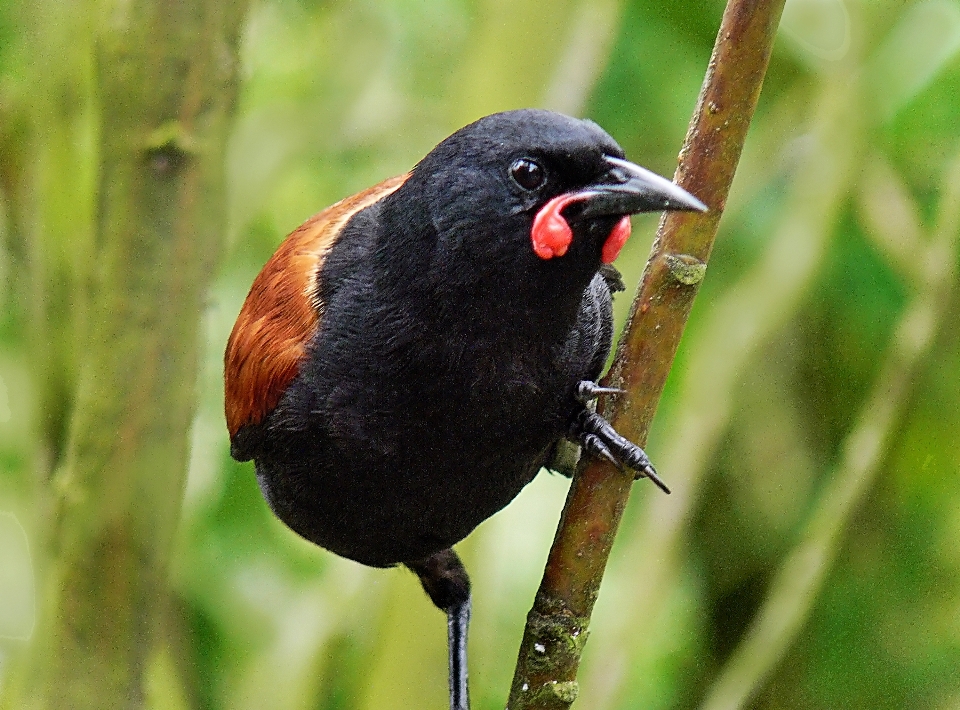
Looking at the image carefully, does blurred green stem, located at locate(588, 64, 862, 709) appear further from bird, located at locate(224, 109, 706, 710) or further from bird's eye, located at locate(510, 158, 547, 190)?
bird's eye, located at locate(510, 158, 547, 190)

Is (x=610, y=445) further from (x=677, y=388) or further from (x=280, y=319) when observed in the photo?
(x=677, y=388)

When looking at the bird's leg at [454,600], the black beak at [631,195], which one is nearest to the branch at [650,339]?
the black beak at [631,195]

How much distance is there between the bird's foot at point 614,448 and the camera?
1656 mm

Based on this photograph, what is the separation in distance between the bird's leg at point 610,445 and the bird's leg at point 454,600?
0.79 meters

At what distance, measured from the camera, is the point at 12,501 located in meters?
3.26

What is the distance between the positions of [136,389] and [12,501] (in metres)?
1.38

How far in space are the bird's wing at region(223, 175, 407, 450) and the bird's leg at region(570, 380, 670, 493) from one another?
0.46 meters

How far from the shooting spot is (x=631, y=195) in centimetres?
145

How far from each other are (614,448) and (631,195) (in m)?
0.41

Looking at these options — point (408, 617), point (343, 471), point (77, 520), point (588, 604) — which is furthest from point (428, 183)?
point (408, 617)

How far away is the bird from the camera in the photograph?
1.50 metres

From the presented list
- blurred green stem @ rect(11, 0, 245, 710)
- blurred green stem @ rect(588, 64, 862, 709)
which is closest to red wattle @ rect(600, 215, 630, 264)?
blurred green stem @ rect(11, 0, 245, 710)

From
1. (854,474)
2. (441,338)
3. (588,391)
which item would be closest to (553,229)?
(441,338)

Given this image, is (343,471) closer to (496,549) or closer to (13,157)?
(496,549)
